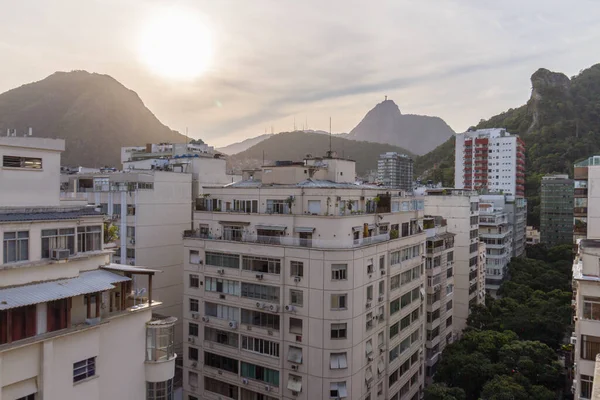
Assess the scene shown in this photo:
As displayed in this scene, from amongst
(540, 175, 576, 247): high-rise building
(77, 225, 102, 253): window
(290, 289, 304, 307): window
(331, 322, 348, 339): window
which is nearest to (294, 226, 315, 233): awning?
(290, 289, 304, 307): window

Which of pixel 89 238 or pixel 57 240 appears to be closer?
pixel 57 240

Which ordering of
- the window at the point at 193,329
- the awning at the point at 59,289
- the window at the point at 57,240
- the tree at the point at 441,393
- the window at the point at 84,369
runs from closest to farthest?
the awning at the point at 59,289, the window at the point at 84,369, the window at the point at 57,240, the tree at the point at 441,393, the window at the point at 193,329

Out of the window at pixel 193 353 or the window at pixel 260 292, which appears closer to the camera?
the window at pixel 260 292

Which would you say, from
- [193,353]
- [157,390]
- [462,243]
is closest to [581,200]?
[462,243]

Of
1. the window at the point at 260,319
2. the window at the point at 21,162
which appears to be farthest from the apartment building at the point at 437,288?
the window at the point at 21,162

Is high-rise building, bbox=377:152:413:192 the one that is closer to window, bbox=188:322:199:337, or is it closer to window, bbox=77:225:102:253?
window, bbox=188:322:199:337

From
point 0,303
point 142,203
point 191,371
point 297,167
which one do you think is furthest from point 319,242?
point 142,203

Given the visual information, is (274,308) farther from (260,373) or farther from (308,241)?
(308,241)

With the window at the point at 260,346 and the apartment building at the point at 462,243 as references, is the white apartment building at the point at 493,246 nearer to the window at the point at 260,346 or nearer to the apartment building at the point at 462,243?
the apartment building at the point at 462,243
